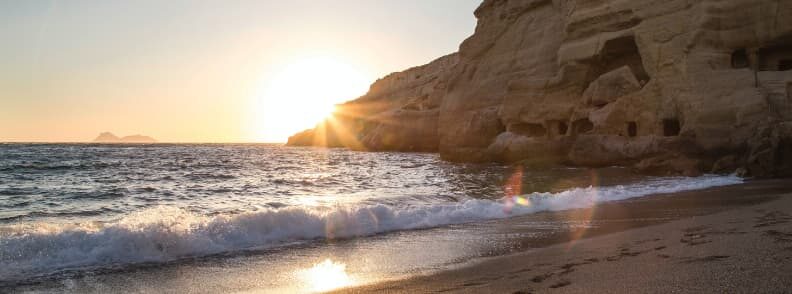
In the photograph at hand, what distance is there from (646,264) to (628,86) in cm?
2786

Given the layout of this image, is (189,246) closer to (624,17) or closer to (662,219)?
(662,219)

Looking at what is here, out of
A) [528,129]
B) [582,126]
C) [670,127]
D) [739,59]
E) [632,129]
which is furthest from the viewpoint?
[528,129]

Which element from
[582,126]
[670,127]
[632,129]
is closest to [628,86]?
[632,129]

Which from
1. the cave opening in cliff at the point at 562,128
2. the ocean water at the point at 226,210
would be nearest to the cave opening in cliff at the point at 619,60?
the cave opening in cliff at the point at 562,128

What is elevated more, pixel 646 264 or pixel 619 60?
pixel 619 60

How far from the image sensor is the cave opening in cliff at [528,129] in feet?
131

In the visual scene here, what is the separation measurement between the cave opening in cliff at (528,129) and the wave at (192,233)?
93.0ft

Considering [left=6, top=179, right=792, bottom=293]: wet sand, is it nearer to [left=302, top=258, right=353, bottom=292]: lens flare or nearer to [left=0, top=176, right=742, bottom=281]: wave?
[left=302, top=258, right=353, bottom=292]: lens flare

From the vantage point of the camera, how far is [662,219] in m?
10.2

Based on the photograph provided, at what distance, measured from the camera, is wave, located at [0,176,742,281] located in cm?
712

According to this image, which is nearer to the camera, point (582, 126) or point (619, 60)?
point (619, 60)

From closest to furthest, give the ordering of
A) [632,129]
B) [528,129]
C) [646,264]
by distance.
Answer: [646,264] → [632,129] → [528,129]

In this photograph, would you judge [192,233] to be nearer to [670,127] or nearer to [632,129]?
[670,127]

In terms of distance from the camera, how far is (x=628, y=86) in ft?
103
